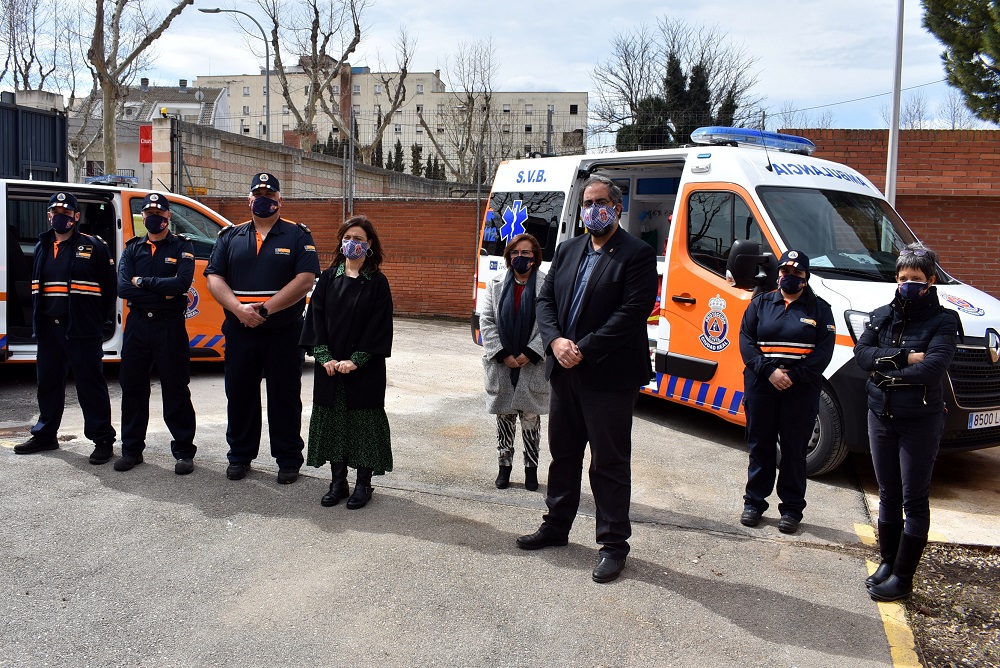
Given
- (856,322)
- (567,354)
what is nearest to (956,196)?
(856,322)

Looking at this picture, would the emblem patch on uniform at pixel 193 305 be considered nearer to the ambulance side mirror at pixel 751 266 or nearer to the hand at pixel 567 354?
the ambulance side mirror at pixel 751 266

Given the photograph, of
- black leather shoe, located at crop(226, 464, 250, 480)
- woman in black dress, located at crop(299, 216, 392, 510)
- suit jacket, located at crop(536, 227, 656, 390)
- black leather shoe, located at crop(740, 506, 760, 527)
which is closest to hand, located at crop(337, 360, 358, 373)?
woman in black dress, located at crop(299, 216, 392, 510)

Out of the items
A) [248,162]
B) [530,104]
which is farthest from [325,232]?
[530,104]

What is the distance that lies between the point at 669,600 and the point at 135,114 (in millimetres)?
71996

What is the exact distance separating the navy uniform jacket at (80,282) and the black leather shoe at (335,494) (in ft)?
7.35

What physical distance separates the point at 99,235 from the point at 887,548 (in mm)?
7697

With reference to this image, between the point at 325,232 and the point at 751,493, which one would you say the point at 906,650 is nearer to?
the point at 751,493

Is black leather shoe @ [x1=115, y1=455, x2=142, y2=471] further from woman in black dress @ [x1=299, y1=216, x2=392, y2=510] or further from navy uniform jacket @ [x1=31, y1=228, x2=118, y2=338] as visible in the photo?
woman in black dress @ [x1=299, y1=216, x2=392, y2=510]

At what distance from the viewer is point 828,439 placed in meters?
5.91

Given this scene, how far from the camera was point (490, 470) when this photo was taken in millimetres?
6012

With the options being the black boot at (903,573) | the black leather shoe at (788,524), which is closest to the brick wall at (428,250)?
the black leather shoe at (788,524)

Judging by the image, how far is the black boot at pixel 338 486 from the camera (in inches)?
199

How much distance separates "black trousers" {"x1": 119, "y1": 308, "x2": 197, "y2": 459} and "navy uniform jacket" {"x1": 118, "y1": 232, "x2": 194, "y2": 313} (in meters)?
0.09

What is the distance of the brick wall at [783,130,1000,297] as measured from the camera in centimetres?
1215
